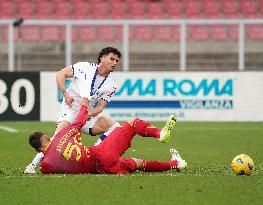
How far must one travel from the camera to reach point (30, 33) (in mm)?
22500

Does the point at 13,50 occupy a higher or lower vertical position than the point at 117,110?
higher

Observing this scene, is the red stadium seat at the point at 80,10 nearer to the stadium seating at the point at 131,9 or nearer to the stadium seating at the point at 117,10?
the stadium seating at the point at 131,9

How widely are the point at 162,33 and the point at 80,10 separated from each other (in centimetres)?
404

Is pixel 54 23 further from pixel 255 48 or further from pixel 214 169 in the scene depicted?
pixel 214 169

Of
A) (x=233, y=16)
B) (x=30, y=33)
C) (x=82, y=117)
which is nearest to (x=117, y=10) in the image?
(x=233, y=16)

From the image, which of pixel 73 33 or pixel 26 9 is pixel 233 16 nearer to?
pixel 73 33

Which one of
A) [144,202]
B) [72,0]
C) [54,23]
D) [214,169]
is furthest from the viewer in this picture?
[72,0]

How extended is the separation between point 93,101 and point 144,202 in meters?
3.76

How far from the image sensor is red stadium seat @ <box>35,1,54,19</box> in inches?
1027

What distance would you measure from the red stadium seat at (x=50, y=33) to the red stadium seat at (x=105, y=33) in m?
1.15

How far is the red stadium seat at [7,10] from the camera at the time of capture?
26234mm

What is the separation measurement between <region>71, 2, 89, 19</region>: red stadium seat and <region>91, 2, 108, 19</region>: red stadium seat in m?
0.20

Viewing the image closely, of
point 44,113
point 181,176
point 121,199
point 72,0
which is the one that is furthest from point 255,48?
point 121,199

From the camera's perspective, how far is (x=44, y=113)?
70.8 ft
